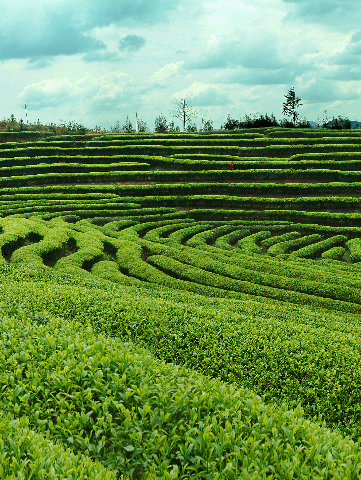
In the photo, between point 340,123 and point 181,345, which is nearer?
point 181,345

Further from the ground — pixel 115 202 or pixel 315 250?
pixel 115 202

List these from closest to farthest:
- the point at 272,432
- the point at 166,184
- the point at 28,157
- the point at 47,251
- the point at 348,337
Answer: the point at 272,432 → the point at 348,337 → the point at 47,251 → the point at 166,184 → the point at 28,157

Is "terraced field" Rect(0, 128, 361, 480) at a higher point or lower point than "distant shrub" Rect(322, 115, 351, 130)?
lower

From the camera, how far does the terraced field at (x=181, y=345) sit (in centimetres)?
406

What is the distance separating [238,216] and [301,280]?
11.8 metres

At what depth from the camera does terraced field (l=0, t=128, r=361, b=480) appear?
13.3ft

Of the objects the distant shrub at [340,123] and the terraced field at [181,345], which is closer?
the terraced field at [181,345]

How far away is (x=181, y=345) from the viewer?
715 cm

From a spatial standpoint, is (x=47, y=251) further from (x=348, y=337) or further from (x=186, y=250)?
(x=348, y=337)

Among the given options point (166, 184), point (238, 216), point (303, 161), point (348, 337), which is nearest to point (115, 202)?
point (166, 184)

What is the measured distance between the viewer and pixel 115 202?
88.7 feet

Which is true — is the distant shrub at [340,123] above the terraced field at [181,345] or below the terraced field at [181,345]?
above

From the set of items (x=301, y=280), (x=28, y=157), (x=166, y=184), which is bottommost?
(x=301, y=280)

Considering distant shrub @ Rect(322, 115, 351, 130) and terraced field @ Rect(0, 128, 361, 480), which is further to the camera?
distant shrub @ Rect(322, 115, 351, 130)
